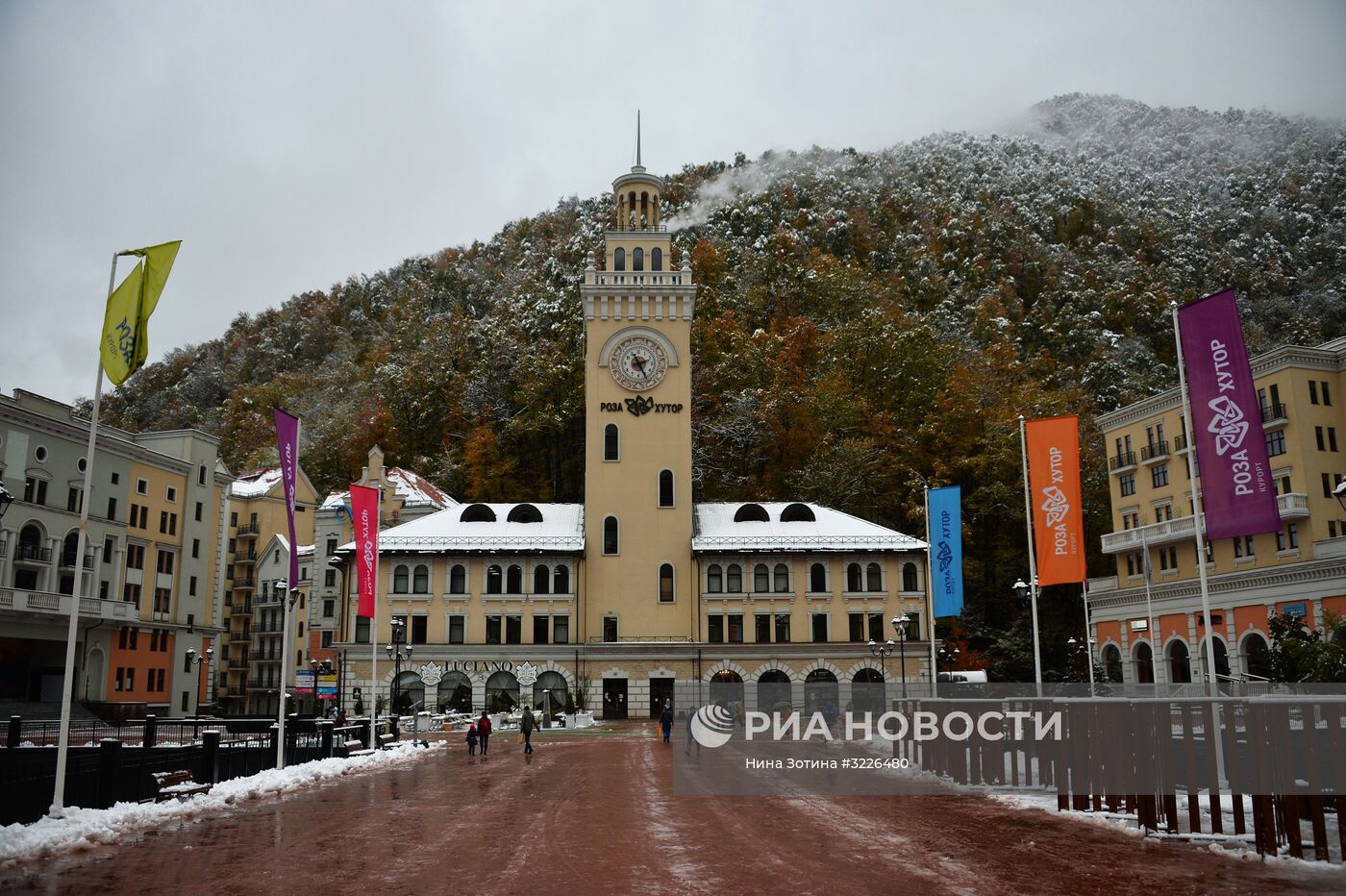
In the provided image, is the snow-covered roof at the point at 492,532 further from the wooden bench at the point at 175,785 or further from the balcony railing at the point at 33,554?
the wooden bench at the point at 175,785

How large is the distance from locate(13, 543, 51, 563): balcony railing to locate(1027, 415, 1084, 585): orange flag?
48158 mm

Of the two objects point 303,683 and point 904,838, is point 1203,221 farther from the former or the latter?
point 904,838

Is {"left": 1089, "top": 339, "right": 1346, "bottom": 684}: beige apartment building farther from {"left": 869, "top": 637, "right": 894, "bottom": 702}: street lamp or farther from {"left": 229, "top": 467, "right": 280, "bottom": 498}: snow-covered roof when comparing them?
{"left": 229, "top": 467, "right": 280, "bottom": 498}: snow-covered roof

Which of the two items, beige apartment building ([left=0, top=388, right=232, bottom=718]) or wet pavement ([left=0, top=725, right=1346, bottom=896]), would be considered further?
Answer: beige apartment building ([left=0, top=388, right=232, bottom=718])

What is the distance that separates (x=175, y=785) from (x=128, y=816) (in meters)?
2.59

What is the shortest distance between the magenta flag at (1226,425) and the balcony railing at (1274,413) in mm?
35144

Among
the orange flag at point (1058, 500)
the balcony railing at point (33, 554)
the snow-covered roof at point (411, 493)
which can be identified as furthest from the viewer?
A: the snow-covered roof at point (411, 493)

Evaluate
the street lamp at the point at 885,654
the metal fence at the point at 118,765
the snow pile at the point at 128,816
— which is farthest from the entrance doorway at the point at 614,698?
the snow pile at the point at 128,816

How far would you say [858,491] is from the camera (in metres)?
71.1

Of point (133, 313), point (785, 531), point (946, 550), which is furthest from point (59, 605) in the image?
point (946, 550)

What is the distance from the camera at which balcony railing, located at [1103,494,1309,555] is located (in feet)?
158

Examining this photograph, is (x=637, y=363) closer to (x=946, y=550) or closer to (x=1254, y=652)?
(x=946, y=550)

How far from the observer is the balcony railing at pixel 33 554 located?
5100 cm

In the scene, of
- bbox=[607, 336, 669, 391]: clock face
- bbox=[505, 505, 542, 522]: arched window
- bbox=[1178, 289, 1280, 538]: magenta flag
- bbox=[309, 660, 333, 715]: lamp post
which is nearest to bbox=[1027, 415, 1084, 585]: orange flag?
bbox=[1178, 289, 1280, 538]: magenta flag
